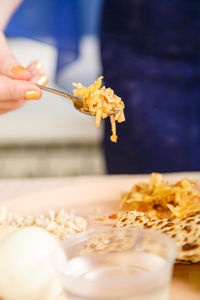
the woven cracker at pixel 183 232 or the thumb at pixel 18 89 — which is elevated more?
the thumb at pixel 18 89

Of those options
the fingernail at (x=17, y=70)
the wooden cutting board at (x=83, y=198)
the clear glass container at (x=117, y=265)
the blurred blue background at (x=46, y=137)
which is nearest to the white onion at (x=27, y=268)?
the clear glass container at (x=117, y=265)

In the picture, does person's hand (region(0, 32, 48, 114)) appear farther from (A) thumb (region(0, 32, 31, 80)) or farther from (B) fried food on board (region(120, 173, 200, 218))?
(B) fried food on board (region(120, 173, 200, 218))

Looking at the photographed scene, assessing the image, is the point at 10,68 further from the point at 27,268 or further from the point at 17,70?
the point at 27,268

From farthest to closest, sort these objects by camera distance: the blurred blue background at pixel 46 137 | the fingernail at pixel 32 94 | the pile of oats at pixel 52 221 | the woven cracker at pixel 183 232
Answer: the blurred blue background at pixel 46 137 → the fingernail at pixel 32 94 → the pile of oats at pixel 52 221 → the woven cracker at pixel 183 232

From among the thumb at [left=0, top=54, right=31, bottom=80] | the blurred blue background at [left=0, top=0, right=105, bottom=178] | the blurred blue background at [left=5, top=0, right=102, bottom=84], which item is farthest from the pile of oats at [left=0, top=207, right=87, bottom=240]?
the blurred blue background at [left=0, top=0, right=105, bottom=178]

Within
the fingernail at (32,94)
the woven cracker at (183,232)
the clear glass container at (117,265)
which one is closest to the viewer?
the clear glass container at (117,265)

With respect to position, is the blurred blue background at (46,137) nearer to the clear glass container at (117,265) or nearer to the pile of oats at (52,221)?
the pile of oats at (52,221)

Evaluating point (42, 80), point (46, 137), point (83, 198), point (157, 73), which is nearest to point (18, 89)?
point (42, 80)
